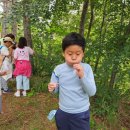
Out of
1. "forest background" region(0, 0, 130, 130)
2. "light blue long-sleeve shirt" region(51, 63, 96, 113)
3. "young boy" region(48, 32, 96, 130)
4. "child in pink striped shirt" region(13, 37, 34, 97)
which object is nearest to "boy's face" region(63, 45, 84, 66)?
"young boy" region(48, 32, 96, 130)

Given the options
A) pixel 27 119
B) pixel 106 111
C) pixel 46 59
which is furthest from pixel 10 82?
pixel 106 111

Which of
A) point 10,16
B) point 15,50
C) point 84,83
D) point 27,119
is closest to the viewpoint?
point 84,83

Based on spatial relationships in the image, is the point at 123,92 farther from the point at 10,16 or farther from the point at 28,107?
the point at 10,16

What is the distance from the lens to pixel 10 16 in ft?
16.9

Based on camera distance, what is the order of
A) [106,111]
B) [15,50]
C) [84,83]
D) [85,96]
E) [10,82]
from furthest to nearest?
[10,82] → [15,50] → [106,111] → [85,96] → [84,83]

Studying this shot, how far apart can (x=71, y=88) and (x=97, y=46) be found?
133 inches

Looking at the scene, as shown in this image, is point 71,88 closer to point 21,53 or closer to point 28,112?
point 28,112

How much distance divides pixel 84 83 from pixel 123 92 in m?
4.72

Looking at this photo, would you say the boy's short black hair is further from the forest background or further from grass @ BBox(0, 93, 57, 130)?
grass @ BBox(0, 93, 57, 130)

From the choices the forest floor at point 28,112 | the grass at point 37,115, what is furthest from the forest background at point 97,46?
the forest floor at point 28,112

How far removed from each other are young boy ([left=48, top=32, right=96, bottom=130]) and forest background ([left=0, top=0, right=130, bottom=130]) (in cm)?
238

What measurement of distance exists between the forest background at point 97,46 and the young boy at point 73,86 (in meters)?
2.38

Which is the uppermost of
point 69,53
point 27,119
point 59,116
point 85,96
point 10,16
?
point 10,16

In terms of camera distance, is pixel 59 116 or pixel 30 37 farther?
pixel 30 37
